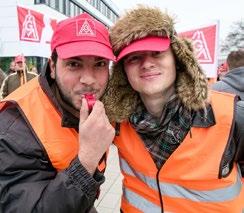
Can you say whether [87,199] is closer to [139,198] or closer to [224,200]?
[139,198]

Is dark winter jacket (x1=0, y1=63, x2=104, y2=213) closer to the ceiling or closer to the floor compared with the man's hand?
closer to the floor

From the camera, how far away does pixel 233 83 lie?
3004 millimetres

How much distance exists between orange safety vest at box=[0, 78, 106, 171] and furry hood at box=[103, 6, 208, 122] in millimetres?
367

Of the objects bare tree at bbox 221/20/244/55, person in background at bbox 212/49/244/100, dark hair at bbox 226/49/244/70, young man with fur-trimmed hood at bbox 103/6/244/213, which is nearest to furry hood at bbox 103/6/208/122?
young man with fur-trimmed hood at bbox 103/6/244/213

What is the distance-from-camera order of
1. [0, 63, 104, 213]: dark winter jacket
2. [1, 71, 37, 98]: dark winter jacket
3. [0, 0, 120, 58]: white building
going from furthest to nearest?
[1, 71, 37, 98]: dark winter jacket
[0, 0, 120, 58]: white building
[0, 63, 104, 213]: dark winter jacket

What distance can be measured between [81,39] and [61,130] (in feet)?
1.74

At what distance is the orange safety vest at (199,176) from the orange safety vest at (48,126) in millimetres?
463

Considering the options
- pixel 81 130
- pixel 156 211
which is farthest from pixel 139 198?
pixel 81 130

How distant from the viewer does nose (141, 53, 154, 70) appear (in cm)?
219

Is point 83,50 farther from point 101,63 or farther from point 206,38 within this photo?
point 206,38

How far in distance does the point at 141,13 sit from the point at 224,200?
115 centimetres

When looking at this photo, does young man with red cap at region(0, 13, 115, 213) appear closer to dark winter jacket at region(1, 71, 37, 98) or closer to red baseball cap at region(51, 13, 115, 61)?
red baseball cap at region(51, 13, 115, 61)

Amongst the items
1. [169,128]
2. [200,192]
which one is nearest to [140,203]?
[200,192]

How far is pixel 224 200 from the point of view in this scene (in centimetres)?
207
